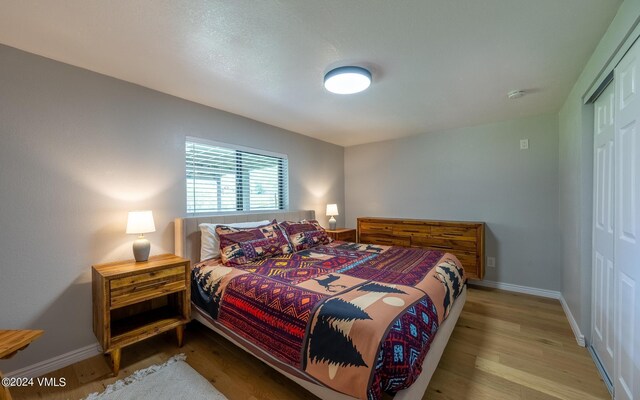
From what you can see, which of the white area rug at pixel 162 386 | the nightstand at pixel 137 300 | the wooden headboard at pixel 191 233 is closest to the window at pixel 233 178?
the wooden headboard at pixel 191 233

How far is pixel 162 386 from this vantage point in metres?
1.72

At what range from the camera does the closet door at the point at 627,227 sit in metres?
1.27

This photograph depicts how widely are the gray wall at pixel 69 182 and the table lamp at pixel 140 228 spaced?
9.5 inches

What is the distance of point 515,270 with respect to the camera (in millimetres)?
3402

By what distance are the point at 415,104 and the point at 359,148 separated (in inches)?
78.0

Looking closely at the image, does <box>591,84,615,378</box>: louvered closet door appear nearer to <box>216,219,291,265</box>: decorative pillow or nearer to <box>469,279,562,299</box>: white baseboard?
<box>469,279,562,299</box>: white baseboard

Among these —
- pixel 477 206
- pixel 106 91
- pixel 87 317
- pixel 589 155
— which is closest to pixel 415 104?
pixel 589 155

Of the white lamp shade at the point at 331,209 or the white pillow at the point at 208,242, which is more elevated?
the white lamp shade at the point at 331,209

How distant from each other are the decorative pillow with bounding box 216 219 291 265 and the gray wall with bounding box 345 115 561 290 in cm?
234

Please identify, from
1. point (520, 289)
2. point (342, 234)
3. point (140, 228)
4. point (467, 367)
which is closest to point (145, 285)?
point (140, 228)

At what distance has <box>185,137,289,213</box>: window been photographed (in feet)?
9.21

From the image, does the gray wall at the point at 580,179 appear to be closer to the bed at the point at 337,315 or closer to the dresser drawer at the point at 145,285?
the bed at the point at 337,315

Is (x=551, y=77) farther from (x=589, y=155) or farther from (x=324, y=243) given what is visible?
(x=324, y=243)

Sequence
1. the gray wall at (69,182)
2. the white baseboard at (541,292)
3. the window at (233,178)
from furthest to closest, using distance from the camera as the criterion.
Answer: the window at (233,178) → the white baseboard at (541,292) → the gray wall at (69,182)
